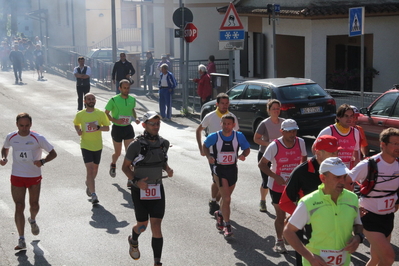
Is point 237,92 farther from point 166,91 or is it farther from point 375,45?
point 375,45

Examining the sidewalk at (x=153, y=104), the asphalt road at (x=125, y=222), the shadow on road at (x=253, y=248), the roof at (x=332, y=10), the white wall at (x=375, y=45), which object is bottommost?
the shadow on road at (x=253, y=248)

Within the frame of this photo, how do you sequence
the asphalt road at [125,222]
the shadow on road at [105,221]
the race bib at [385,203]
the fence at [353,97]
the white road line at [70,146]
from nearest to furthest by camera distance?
the race bib at [385,203] → the asphalt road at [125,222] → the shadow on road at [105,221] → the white road line at [70,146] → the fence at [353,97]

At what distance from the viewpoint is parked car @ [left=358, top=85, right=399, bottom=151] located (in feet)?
39.0

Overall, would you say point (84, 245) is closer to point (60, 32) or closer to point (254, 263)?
point (254, 263)

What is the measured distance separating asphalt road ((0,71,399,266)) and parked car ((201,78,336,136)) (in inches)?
34.6

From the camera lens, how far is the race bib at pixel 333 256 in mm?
4551

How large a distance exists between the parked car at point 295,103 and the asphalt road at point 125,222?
0.88 metres

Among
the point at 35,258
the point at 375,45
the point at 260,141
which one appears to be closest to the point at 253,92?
the point at 260,141

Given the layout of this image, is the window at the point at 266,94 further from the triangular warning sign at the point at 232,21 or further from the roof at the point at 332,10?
the roof at the point at 332,10

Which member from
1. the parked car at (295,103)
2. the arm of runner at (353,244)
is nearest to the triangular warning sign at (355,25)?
the parked car at (295,103)

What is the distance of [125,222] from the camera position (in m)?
8.91

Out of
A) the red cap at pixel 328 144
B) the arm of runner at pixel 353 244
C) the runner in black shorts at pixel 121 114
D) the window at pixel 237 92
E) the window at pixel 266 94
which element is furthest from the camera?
the window at pixel 237 92

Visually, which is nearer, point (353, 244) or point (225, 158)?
point (353, 244)

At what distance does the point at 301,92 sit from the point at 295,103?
42 cm
